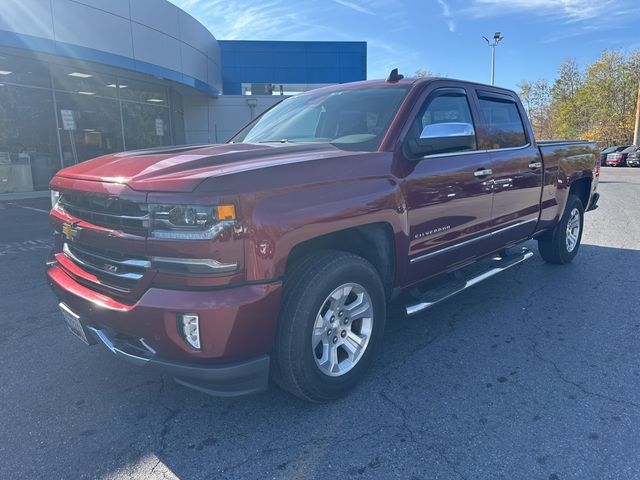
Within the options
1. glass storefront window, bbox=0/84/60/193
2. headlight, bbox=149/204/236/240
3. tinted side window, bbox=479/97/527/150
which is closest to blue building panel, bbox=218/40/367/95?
glass storefront window, bbox=0/84/60/193

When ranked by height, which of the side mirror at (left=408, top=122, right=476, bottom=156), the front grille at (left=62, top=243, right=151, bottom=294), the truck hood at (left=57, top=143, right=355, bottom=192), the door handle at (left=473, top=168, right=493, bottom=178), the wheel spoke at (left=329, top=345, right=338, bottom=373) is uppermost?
the side mirror at (left=408, top=122, right=476, bottom=156)

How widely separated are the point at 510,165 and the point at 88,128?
1573 centimetres

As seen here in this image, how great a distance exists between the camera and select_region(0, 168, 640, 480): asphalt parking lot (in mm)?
2342

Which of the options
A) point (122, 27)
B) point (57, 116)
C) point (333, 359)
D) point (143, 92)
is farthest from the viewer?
point (143, 92)

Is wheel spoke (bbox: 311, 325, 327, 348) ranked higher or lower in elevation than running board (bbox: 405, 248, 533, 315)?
higher

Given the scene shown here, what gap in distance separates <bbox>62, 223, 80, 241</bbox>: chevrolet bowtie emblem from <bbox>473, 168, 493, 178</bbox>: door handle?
9.40 feet

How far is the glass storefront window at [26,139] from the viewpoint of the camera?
1407 centimetres

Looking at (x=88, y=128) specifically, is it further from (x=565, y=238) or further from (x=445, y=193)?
(x=445, y=193)

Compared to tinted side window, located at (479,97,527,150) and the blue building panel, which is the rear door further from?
the blue building panel

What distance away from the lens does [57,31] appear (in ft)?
41.9

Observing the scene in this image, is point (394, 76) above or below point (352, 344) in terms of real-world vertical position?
above

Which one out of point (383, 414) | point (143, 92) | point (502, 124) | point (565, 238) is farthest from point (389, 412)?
point (143, 92)

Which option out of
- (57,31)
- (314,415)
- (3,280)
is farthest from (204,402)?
(57,31)

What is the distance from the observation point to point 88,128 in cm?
1625
